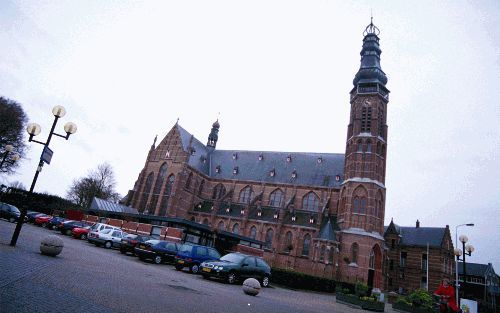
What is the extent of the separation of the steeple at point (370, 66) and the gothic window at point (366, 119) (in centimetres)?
341

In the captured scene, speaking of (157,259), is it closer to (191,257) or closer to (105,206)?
(191,257)

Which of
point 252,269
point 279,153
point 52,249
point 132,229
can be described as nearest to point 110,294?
point 52,249

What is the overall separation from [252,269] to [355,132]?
92.8 ft

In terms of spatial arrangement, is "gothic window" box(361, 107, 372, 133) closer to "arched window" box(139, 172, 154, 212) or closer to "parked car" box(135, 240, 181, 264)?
"parked car" box(135, 240, 181, 264)

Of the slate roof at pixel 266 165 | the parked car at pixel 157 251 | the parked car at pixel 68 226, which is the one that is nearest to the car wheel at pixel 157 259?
the parked car at pixel 157 251

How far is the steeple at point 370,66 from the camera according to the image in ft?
136

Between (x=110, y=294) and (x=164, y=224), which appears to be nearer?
(x=110, y=294)

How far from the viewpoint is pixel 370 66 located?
42.2 m

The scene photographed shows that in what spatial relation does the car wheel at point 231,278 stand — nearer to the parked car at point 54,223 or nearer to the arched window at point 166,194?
the parked car at point 54,223

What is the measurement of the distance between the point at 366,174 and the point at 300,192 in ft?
34.9

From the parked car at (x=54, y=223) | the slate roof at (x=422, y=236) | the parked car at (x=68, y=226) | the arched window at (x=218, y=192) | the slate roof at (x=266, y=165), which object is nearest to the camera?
the parked car at (x=68, y=226)

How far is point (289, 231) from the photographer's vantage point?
42188 mm

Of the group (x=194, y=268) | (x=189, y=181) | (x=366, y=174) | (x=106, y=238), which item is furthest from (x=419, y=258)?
(x=106, y=238)

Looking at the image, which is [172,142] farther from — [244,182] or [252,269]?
[252,269]
